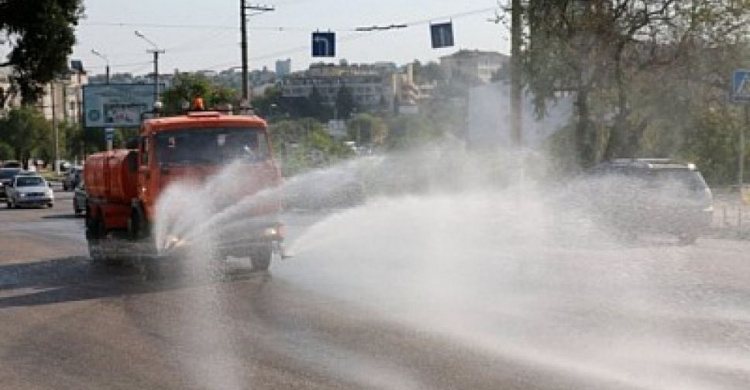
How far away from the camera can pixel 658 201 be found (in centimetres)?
2445

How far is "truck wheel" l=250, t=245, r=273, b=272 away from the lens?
62.4 ft

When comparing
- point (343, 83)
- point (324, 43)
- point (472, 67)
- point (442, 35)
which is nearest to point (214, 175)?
point (442, 35)

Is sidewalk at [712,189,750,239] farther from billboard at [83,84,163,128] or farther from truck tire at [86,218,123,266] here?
billboard at [83,84,163,128]

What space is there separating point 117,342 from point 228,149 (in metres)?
6.85

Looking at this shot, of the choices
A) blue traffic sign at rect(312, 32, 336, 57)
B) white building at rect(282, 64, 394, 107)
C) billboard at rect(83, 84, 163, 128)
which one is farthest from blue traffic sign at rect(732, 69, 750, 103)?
white building at rect(282, 64, 394, 107)

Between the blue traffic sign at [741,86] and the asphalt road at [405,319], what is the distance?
472 centimetres

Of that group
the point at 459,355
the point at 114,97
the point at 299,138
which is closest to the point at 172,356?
the point at 459,355

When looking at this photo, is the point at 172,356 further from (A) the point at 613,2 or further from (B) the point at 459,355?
(A) the point at 613,2

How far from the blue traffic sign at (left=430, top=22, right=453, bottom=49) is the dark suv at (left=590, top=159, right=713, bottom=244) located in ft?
55.8

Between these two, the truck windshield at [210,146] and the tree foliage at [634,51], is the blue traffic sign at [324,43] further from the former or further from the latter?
the truck windshield at [210,146]

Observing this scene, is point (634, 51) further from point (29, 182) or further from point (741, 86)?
point (29, 182)

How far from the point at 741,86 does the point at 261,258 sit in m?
12.4

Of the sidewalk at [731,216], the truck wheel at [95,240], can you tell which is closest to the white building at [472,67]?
the sidewalk at [731,216]

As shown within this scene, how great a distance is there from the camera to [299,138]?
176 ft
